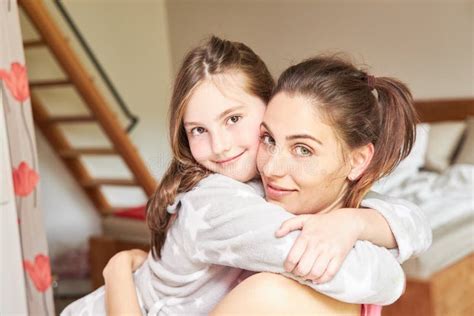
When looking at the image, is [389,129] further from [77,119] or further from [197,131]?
[77,119]

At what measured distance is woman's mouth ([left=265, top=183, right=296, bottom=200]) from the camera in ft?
3.12

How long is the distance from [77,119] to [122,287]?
3.02 m

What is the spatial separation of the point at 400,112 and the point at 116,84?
4166 millimetres

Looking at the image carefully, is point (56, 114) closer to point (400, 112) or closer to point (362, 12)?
point (362, 12)

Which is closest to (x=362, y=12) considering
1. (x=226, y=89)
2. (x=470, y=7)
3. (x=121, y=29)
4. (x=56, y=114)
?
(x=470, y=7)

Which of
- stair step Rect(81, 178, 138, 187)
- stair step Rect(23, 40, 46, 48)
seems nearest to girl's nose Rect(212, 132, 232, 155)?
stair step Rect(23, 40, 46, 48)

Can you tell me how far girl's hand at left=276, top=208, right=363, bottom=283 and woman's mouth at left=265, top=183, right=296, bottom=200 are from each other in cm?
11

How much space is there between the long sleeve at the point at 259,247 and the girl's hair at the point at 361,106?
0.54 feet

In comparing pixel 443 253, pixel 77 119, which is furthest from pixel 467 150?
pixel 77 119

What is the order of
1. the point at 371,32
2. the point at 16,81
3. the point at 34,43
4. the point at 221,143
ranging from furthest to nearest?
the point at 371,32 → the point at 34,43 → the point at 16,81 → the point at 221,143

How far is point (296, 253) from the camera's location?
31.5 inches

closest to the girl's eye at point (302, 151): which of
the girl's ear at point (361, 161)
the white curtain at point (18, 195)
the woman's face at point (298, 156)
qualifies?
the woman's face at point (298, 156)

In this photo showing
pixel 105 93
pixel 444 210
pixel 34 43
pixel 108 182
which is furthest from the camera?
pixel 105 93

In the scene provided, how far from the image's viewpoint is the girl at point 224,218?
0.84 m
